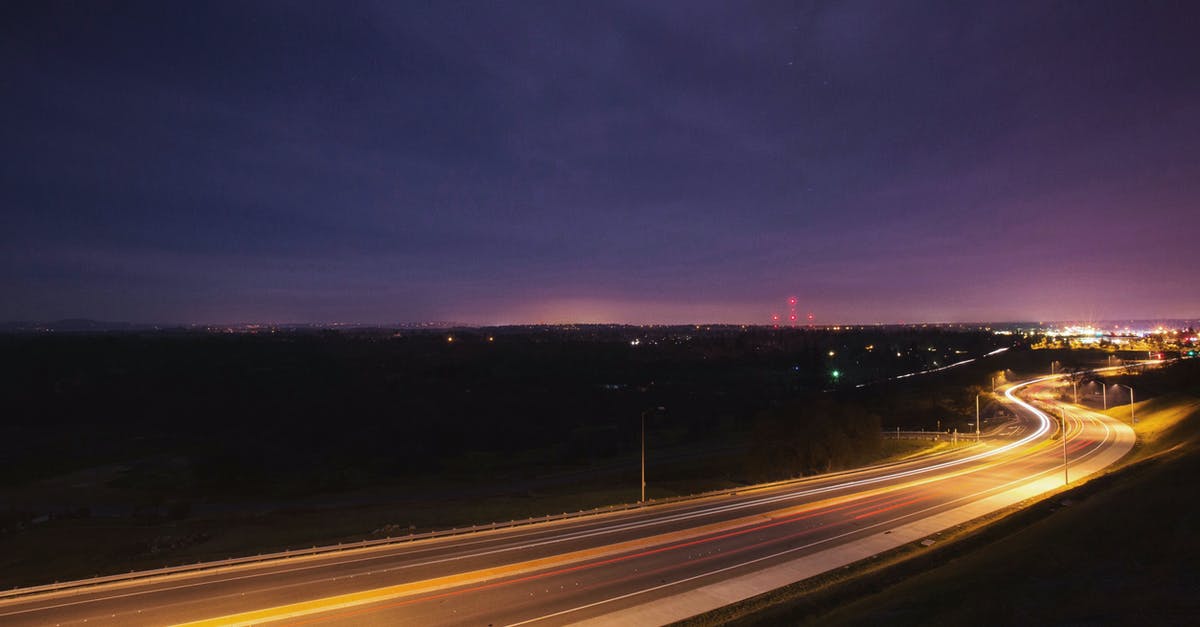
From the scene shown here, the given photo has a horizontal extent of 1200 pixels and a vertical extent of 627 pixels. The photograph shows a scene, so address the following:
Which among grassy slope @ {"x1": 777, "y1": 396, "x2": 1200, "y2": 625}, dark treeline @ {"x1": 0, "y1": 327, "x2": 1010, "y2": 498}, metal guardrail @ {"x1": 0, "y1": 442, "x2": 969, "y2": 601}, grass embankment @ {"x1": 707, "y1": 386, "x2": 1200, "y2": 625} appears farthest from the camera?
dark treeline @ {"x1": 0, "y1": 327, "x2": 1010, "y2": 498}

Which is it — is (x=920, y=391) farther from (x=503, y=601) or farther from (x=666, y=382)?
(x=503, y=601)

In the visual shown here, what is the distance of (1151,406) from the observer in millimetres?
55219

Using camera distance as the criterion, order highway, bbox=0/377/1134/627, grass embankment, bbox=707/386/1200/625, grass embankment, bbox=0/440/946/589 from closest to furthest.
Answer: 1. grass embankment, bbox=707/386/1200/625
2. highway, bbox=0/377/1134/627
3. grass embankment, bbox=0/440/946/589

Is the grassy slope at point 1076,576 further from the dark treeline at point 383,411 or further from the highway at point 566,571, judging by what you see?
the dark treeline at point 383,411

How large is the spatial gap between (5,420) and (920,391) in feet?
408

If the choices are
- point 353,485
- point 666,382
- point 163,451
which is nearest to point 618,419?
point 666,382

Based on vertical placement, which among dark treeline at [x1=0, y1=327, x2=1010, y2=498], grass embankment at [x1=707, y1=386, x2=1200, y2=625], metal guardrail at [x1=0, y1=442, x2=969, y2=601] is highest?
grass embankment at [x1=707, y1=386, x2=1200, y2=625]

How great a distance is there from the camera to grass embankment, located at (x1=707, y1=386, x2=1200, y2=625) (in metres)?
12.5

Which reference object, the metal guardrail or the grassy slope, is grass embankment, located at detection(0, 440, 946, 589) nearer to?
the metal guardrail

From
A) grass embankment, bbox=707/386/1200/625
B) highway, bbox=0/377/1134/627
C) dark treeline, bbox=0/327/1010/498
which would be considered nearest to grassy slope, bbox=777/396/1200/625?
grass embankment, bbox=707/386/1200/625

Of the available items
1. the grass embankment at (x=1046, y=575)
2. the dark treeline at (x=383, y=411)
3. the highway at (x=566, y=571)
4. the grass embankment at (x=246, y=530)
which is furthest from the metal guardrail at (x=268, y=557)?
the dark treeline at (x=383, y=411)

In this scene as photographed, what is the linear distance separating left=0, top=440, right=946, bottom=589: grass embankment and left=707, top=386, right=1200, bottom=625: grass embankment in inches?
624

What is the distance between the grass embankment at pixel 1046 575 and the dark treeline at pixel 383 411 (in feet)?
68.6

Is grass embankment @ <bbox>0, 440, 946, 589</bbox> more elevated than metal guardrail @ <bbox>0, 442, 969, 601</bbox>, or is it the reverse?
metal guardrail @ <bbox>0, 442, 969, 601</bbox>
